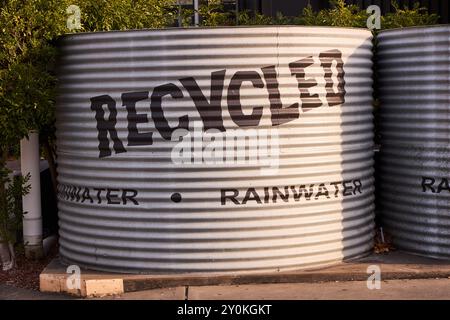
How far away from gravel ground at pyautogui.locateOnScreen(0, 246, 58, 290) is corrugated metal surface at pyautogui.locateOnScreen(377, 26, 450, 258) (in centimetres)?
373

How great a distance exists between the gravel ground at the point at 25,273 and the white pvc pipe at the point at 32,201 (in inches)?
4.1

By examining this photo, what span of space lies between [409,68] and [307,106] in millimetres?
1307

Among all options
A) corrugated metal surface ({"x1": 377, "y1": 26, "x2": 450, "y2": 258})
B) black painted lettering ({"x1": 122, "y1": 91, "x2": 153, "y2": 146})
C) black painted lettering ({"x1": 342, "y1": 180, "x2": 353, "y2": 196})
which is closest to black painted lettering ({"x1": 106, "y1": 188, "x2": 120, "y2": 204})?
black painted lettering ({"x1": 122, "y1": 91, "x2": 153, "y2": 146})

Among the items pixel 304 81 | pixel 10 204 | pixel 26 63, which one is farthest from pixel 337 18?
pixel 10 204

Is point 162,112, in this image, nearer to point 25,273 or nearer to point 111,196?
point 111,196

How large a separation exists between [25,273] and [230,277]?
232cm

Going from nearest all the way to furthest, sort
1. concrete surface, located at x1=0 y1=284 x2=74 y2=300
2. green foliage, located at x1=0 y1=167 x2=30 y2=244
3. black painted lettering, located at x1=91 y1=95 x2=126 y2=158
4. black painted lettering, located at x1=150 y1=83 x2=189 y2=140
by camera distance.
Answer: black painted lettering, located at x1=150 y1=83 x2=189 y2=140, concrete surface, located at x1=0 y1=284 x2=74 y2=300, black painted lettering, located at x1=91 y1=95 x2=126 y2=158, green foliage, located at x1=0 y1=167 x2=30 y2=244

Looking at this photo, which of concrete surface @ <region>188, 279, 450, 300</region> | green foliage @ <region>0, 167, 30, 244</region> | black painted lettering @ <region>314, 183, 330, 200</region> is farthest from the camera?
green foliage @ <region>0, 167, 30, 244</region>

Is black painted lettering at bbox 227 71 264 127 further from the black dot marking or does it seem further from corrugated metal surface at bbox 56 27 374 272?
the black dot marking

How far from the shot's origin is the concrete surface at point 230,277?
20.8 feet

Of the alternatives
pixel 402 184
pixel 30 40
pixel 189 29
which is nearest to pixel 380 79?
pixel 402 184

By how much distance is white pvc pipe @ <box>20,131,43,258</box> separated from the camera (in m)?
7.53

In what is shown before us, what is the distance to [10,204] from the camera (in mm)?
7207

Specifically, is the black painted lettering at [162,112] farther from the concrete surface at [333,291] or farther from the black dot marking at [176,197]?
the concrete surface at [333,291]
